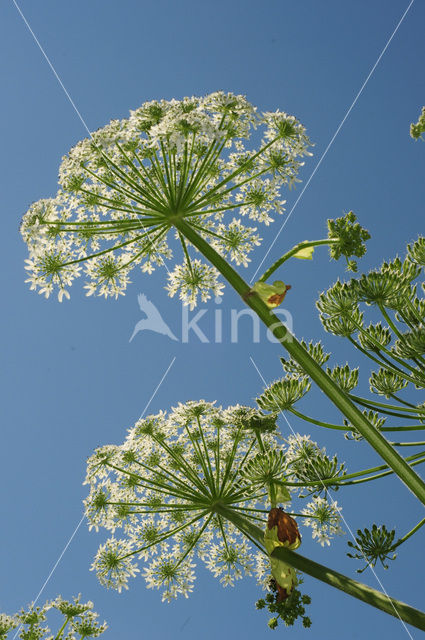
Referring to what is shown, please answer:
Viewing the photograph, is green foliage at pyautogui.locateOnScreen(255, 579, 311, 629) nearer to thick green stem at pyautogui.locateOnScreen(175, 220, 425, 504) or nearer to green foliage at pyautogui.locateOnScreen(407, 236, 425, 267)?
thick green stem at pyautogui.locateOnScreen(175, 220, 425, 504)

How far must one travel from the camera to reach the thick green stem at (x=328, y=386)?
15.1ft

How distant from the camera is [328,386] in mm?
4785

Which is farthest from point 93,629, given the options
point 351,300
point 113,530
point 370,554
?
point 351,300

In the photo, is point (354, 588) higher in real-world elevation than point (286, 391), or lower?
lower

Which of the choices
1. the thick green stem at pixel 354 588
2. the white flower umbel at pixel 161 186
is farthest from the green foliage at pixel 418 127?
the thick green stem at pixel 354 588

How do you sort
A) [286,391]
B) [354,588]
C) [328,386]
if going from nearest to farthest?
[328,386] → [354,588] → [286,391]

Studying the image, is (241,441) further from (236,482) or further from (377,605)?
(377,605)

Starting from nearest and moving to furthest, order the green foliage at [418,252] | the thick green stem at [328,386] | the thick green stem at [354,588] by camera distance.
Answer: the thick green stem at [328,386]
the thick green stem at [354,588]
the green foliage at [418,252]

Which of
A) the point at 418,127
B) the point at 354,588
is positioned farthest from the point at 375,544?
the point at 418,127

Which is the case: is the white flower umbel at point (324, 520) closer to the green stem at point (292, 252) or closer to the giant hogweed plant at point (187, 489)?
the giant hogweed plant at point (187, 489)

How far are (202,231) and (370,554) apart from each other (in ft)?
17.9

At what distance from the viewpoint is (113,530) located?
32.8 feet

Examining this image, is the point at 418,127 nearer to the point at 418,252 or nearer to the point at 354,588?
the point at 418,252

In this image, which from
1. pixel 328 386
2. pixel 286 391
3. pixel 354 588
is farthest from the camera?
pixel 286 391
